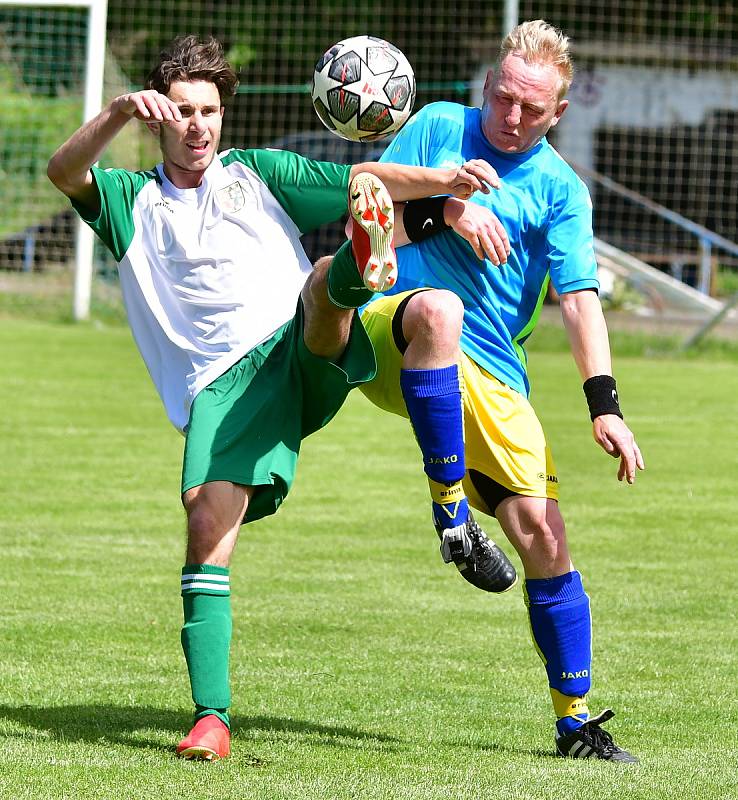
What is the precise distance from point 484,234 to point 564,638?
4.38 ft

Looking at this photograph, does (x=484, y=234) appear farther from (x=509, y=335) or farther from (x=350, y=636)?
(x=350, y=636)

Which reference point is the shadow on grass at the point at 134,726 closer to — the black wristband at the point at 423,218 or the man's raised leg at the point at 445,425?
the man's raised leg at the point at 445,425

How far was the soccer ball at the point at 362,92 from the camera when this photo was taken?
5359 millimetres

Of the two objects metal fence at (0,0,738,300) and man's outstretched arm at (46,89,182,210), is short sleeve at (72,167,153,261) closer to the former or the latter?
man's outstretched arm at (46,89,182,210)

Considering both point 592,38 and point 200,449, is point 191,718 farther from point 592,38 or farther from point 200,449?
point 592,38

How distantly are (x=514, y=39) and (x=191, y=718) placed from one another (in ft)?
8.31

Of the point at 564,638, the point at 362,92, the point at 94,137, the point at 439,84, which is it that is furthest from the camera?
the point at 439,84

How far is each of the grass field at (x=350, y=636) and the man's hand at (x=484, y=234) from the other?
61.9 inches

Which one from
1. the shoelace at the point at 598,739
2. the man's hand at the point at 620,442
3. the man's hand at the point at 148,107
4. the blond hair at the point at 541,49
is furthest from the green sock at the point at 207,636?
the blond hair at the point at 541,49

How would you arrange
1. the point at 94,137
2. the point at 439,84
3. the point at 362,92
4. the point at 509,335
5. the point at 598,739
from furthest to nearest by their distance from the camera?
the point at 439,84
the point at 362,92
the point at 509,335
the point at 598,739
the point at 94,137

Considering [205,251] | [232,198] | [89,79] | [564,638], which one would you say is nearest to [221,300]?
[205,251]

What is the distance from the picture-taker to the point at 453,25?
2712cm

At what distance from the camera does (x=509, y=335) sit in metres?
5.05

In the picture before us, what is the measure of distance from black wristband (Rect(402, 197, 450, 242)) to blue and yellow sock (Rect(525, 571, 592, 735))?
3.97 ft
